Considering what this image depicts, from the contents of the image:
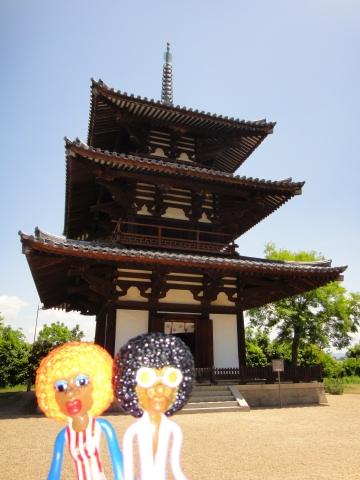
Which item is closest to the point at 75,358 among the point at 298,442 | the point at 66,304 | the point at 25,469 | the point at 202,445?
the point at 25,469

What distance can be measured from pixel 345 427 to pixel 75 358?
298 inches

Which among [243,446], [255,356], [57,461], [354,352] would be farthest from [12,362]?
[354,352]

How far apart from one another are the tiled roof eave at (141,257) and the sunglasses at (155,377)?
253 inches

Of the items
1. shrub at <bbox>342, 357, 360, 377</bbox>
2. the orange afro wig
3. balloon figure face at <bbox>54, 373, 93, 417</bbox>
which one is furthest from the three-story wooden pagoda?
shrub at <bbox>342, 357, 360, 377</bbox>

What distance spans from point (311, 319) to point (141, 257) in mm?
22394

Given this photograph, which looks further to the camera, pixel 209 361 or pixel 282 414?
pixel 209 361

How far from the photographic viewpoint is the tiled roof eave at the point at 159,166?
394 inches

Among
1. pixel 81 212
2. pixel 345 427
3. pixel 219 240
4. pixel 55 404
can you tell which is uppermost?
pixel 81 212

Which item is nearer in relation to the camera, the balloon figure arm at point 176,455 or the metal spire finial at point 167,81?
the balloon figure arm at point 176,455

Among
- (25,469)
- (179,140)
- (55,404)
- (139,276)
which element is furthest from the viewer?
(179,140)

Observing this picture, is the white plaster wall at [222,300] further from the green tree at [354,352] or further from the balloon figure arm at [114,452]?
the green tree at [354,352]

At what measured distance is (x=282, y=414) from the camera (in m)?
9.32

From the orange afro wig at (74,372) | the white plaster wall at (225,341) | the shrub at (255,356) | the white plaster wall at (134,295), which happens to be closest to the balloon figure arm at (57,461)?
the orange afro wig at (74,372)

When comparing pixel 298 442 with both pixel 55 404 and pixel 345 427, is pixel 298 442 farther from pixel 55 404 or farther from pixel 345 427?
pixel 55 404
